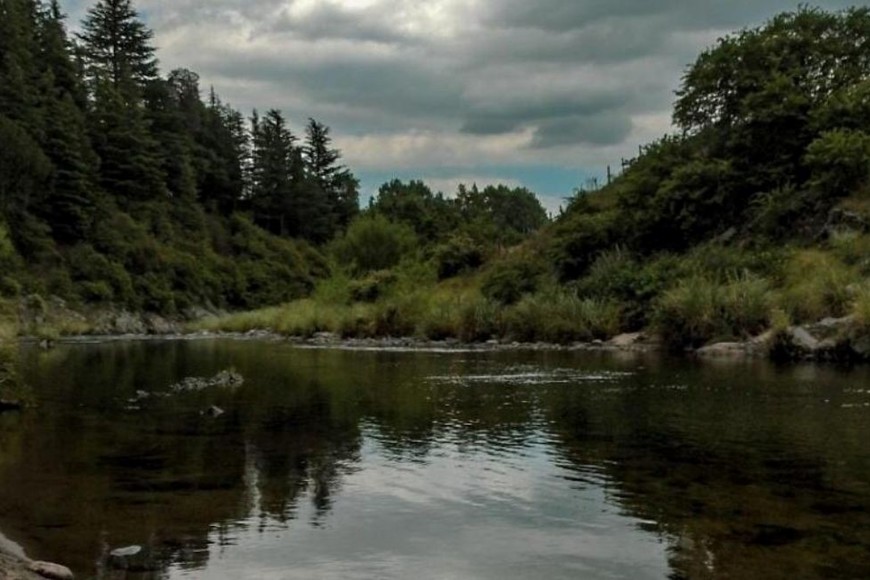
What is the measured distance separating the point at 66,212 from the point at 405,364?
59.0 metres

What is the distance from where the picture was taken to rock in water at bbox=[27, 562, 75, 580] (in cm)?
790

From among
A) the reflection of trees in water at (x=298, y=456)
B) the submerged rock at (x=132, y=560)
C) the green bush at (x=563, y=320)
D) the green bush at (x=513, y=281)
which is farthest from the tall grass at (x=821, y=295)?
the submerged rock at (x=132, y=560)

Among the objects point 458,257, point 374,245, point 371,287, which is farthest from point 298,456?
point 374,245

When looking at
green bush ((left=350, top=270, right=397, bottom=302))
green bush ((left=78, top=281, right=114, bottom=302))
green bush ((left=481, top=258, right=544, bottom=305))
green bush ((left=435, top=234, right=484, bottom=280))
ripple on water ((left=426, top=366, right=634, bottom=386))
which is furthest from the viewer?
green bush ((left=435, top=234, right=484, bottom=280))

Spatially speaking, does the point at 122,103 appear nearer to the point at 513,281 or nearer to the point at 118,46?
the point at 118,46

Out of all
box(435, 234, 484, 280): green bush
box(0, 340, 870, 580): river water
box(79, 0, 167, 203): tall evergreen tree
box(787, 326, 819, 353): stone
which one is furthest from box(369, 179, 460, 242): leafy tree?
box(0, 340, 870, 580): river water

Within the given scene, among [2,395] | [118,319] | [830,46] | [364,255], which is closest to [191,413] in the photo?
[2,395]

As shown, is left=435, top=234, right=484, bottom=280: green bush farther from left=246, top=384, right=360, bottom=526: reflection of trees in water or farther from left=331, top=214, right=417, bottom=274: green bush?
left=246, top=384, right=360, bottom=526: reflection of trees in water

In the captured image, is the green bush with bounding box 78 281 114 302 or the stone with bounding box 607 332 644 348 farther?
the green bush with bounding box 78 281 114 302

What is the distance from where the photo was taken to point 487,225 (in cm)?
11362

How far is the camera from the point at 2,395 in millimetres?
20375

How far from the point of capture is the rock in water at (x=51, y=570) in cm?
790

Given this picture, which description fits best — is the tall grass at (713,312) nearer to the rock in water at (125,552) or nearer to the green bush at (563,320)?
the green bush at (563,320)

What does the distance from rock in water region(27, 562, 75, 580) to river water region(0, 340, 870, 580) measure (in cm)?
31
